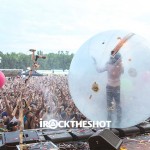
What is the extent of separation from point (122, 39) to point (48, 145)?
219 centimetres

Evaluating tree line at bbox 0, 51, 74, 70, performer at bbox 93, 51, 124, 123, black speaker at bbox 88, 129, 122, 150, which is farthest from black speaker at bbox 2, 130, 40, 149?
tree line at bbox 0, 51, 74, 70

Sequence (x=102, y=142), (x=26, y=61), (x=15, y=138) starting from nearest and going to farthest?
(x=102, y=142) < (x=15, y=138) < (x=26, y=61)

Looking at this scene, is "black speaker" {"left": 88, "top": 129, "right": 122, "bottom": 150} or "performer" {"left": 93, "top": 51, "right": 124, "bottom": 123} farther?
"performer" {"left": 93, "top": 51, "right": 124, "bottom": 123}

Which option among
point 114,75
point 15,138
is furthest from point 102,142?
point 15,138

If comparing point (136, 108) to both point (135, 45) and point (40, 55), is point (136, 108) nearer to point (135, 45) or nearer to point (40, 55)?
point (135, 45)

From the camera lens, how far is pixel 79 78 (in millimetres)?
4984

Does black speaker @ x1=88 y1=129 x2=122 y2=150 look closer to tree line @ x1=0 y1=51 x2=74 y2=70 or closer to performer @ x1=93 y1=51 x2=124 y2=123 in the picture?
performer @ x1=93 y1=51 x2=124 y2=123

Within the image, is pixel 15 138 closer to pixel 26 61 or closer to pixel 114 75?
pixel 114 75

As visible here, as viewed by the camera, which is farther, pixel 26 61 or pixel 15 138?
pixel 26 61

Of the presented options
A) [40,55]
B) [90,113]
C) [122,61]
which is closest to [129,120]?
[90,113]

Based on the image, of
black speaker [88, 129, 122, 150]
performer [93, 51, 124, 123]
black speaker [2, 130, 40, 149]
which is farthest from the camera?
performer [93, 51, 124, 123]

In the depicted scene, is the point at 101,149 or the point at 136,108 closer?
the point at 101,149

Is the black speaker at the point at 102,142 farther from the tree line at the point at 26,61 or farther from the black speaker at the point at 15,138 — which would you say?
the tree line at the point at 26,61

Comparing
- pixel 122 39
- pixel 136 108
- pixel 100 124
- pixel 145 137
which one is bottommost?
pixel 145 137
